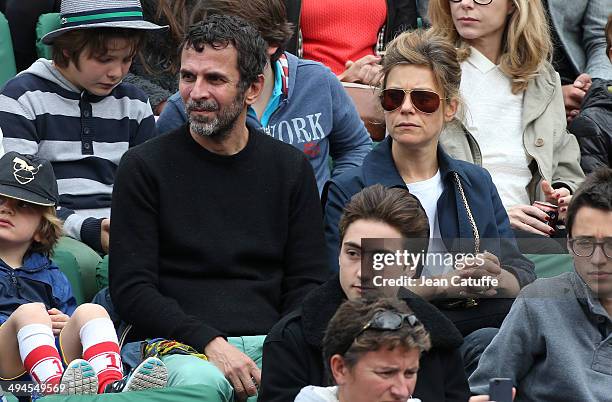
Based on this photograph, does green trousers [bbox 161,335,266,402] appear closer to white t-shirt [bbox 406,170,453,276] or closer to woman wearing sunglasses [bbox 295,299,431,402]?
woman wearing sunglasses [bbox 295,299,431,402]

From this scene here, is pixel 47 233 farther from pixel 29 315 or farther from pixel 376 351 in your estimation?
pixel 376 351

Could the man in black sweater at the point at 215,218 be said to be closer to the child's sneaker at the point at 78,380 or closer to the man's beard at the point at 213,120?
the man's beard at the point at 213,120

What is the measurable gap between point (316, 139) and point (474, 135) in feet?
2.26

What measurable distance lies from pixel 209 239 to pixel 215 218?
0.08 m

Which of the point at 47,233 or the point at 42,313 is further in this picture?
the point at 47,233

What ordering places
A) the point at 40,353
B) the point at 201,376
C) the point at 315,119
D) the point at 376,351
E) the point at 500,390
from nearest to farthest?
the point at 376,351
the point at 500,390
the point at 201,376
the point at 40,353
the point at 315,119

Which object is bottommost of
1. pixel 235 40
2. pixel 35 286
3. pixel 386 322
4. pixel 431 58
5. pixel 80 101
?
pixel 35 286

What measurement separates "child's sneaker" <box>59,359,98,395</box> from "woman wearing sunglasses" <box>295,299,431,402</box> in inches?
36.2

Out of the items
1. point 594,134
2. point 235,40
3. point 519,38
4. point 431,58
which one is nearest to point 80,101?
point 235,40

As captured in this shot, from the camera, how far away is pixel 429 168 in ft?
16.8

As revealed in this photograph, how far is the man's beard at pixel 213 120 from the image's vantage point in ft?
15.8

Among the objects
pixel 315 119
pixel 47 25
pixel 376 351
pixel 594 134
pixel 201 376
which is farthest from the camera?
pixel 594 134

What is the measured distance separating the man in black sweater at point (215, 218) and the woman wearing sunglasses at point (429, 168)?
0.22 meters

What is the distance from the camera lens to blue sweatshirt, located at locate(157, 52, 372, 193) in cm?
565
